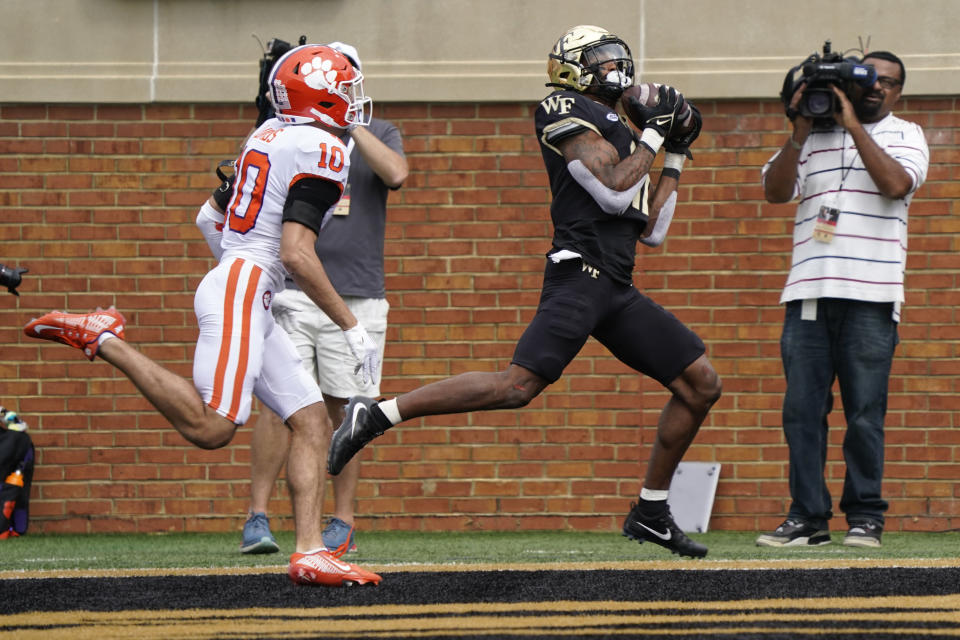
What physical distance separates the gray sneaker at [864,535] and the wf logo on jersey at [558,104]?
2.42m

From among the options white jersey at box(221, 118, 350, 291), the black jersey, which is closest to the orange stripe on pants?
white jersey at box(221, 118, 350, 291)

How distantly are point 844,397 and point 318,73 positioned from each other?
121 inches

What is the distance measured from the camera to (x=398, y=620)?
13.5 feet

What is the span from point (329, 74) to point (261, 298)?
0.82 meters

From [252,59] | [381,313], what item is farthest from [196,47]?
[381,313]

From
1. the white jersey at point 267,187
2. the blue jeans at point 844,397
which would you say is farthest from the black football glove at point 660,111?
the blue jeans at point 844,397

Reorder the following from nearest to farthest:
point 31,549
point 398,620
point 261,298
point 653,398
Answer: point 398,620
point 261,298
point 31,549
point 653,398

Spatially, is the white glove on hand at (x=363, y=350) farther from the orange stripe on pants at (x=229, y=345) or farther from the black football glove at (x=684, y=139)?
the black football glove at (x=684, y=139)

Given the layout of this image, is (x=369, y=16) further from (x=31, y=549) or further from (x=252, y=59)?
(x=31, y=549)

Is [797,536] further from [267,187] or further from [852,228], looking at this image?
Result: [267,187]

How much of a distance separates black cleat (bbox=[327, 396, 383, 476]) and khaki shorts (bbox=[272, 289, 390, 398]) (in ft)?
4.18

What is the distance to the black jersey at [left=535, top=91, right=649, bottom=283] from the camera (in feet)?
18.6

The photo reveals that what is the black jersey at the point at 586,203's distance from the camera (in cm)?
566

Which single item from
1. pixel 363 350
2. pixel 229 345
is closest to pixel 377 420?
pixel 363 350
